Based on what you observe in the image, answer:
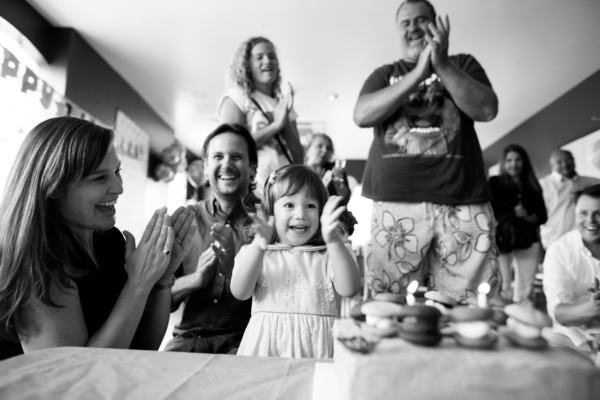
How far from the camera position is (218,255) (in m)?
1.26

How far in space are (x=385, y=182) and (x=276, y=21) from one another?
3014 millimetres

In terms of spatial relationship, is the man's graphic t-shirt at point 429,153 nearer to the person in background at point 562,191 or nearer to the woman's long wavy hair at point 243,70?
the woman's long wavy hair at point 243,70

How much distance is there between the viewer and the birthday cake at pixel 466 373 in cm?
41

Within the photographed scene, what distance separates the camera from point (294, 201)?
112 centimetres

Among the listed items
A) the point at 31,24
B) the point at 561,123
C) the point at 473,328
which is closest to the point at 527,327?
the point at 473,328

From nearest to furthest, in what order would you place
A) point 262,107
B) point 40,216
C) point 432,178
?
point 40,216
point 432,178
point 262,107

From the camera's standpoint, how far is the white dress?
107 cm

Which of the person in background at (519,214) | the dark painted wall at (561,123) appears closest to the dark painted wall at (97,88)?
the person in background at (519,214)

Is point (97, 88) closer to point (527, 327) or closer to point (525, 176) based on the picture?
point (525, 176)

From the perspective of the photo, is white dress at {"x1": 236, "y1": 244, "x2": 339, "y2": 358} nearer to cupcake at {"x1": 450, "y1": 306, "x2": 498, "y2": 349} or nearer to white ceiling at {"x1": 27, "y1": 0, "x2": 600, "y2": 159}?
cupcake at {"x1": 450, "y1": 306, "x2": 498, "y2": 349}

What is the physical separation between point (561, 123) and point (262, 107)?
5.04 m

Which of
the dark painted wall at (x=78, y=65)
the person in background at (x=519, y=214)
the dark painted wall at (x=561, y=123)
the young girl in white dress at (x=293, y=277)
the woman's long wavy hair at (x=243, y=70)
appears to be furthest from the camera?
the dark painted wall at (x=561, y=123)

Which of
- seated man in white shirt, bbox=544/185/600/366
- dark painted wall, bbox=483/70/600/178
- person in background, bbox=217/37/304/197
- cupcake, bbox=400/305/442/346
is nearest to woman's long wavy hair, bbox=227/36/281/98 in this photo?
person in background, bbox=217/37/304/197

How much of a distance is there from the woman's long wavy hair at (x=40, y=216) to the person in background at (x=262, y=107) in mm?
913
